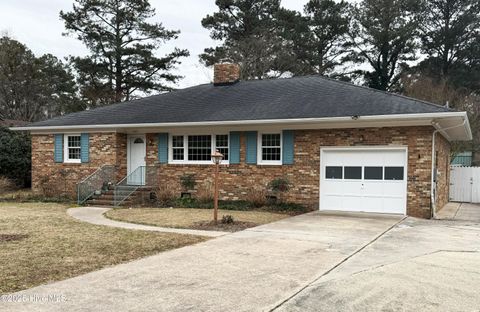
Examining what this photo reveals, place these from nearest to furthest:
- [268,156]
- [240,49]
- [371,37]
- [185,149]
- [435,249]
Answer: [435,249], [268,156], [185,149], [240,49], [371,37]

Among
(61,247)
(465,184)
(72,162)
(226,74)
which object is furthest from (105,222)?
(465,184)

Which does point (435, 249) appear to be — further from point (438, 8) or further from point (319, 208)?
point (438, 8)

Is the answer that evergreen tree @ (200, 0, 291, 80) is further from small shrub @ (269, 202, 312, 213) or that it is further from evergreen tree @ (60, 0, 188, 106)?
small shrub @ (269, 202, 312, 213)

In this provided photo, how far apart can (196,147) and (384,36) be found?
2389cm

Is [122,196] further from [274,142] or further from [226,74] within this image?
[226,74]

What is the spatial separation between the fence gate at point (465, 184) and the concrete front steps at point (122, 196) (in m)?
14.6

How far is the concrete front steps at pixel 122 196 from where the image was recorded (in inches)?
621

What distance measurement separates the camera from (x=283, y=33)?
3441 cm

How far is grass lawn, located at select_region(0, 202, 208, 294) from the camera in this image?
6113mm

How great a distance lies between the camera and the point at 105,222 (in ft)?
37.2

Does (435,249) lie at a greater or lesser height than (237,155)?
lesser

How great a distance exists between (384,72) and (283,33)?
9044 mm

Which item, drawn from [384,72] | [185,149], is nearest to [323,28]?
[384,72]

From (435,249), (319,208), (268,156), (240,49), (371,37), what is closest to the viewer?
(435,249)
